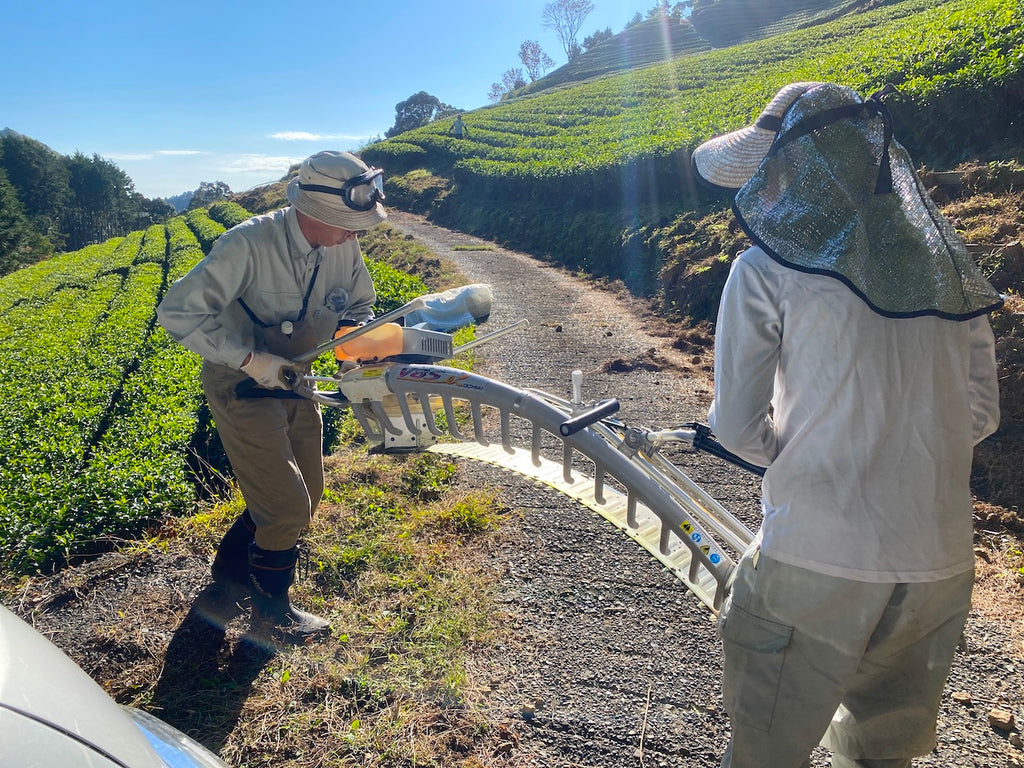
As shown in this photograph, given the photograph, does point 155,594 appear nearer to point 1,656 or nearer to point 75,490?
point 75,490

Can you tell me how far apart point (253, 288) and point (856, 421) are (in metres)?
2.44

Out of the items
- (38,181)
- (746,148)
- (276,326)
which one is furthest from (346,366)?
(38,181)

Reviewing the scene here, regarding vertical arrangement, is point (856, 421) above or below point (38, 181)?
below

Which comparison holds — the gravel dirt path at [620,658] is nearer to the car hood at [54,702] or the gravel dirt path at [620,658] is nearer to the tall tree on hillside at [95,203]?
the car hood at [54,702]

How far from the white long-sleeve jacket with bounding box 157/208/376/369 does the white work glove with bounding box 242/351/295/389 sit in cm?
4

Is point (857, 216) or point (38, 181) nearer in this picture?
point (857, 216)

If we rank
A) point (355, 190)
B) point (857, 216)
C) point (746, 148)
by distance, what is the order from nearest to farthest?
point (857, 216) < point (746, 148) < point (355, 190)

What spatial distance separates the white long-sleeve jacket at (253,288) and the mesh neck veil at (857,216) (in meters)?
2.05

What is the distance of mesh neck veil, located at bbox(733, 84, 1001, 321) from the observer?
126 centimetres

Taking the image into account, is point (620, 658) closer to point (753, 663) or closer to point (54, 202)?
point (753, 663)

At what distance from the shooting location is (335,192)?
8.51ft

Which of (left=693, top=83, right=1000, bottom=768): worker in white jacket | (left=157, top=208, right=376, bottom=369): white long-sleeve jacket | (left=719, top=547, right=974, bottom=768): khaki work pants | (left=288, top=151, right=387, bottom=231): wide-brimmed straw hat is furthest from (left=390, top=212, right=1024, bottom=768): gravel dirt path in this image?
(left=288, top=151, right=387, bottom=231): wide-brimmed straw hat

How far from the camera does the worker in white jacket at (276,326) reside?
102 inches

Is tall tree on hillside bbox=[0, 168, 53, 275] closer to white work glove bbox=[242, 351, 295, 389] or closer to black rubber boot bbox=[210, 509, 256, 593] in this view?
black rubber boot bbox=[210, 509, 256, 593]
